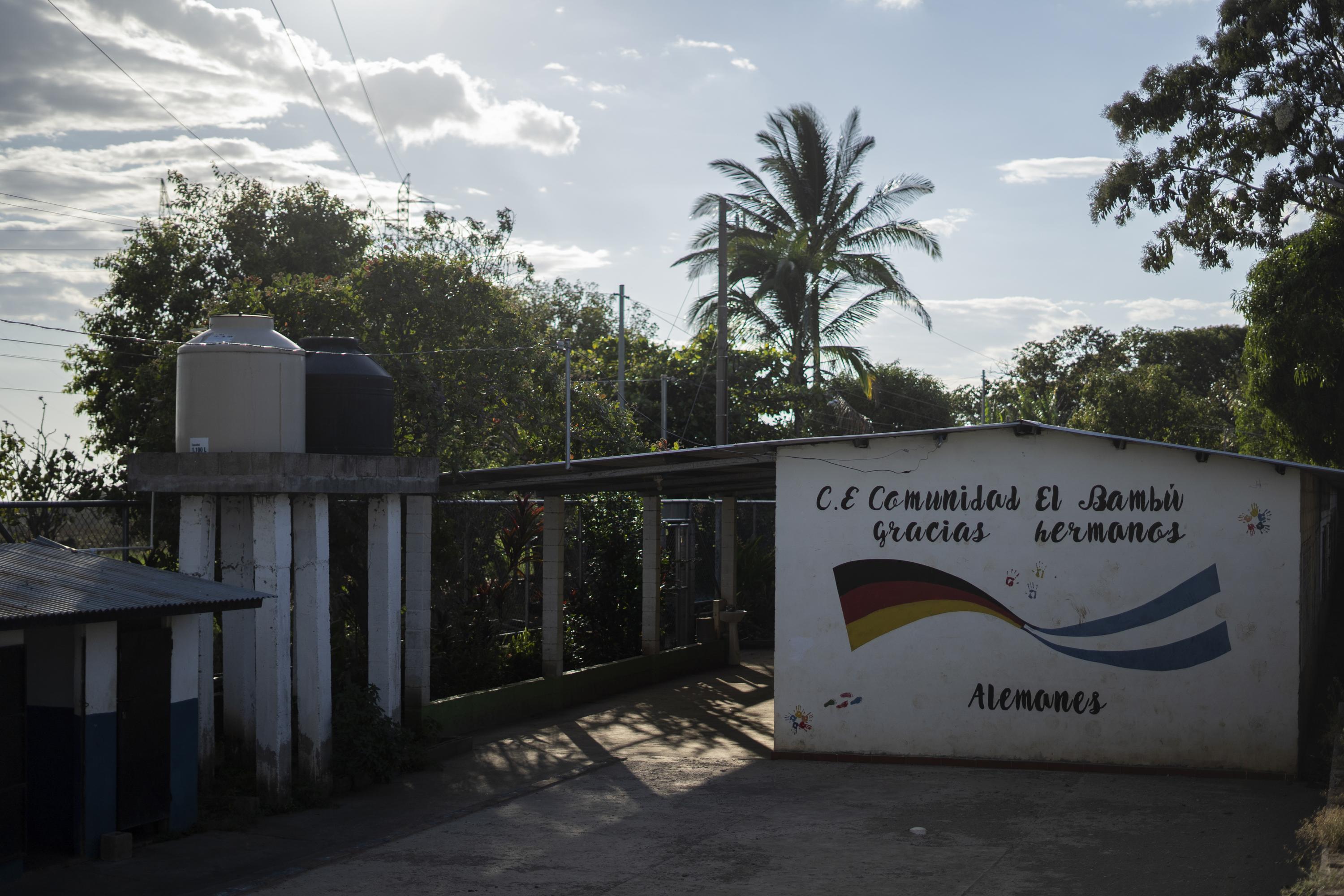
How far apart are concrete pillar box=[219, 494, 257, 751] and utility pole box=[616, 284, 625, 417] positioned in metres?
16.0

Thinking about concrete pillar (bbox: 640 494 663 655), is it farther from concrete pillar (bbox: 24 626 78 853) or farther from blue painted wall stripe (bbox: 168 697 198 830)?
concrete pillar (bbox: 24 626 78 853)

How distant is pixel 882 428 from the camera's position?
131 feet

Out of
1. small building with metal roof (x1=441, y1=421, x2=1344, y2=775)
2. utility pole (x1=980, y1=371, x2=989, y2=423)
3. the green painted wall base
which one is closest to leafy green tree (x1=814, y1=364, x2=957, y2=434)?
utility pole (x1=980, y1=371, x2=989, y2=423)

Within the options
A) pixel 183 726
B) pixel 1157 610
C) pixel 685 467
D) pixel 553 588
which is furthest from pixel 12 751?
pixel 1157 610

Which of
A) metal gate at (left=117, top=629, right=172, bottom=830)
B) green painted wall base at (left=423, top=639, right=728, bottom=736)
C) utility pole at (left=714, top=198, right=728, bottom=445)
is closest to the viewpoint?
metal gate at (left=117, top=629, right=172, bottom=830)

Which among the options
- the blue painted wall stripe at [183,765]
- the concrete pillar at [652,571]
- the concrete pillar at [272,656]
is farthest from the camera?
the concrete pillar at [652,571]

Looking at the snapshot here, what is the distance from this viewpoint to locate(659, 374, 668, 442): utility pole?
2882 centimetres

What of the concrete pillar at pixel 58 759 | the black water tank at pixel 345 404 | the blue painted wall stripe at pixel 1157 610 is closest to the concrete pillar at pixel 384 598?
the black water tank at pixel 345 404

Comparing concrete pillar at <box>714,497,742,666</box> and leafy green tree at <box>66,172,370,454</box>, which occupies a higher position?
leafy green tree at <box>66,172,370,454</box>

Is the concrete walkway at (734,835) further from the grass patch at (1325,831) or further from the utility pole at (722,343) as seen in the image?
the utility pole at (722,343)

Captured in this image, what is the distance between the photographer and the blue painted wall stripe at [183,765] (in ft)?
28.3

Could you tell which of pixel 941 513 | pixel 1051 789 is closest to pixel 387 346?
pixel 941 513

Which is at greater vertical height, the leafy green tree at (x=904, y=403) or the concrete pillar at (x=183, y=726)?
the leafy green tree at (x=904, y=403)

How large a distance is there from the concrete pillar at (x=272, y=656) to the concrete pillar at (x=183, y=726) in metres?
0.61
